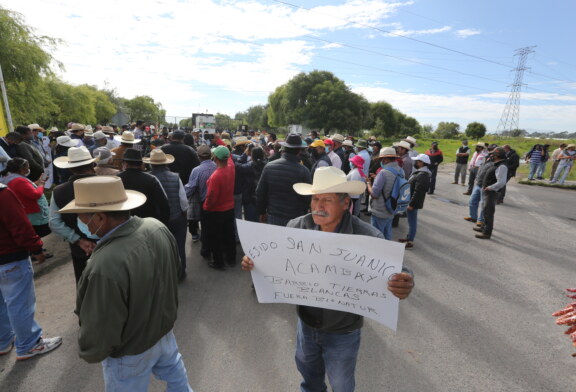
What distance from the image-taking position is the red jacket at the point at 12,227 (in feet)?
8.34

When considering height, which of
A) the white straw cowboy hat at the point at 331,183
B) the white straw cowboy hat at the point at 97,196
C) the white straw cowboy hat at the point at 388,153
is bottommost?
the white straw cowboy hat at the point at 97,196

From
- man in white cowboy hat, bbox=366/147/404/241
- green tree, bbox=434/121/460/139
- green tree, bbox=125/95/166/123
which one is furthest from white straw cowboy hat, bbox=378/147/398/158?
green tree, bbox=125/95/166/123

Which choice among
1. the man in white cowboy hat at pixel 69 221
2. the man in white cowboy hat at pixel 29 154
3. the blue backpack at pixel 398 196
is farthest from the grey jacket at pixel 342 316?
the man in white cowboy hat at pixel 29 154

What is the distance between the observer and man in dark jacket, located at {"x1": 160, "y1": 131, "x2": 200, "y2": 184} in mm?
6009

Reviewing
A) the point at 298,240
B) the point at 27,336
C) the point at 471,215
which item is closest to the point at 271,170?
the point at 298,240

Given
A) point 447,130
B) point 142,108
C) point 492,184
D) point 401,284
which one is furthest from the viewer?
point 142,108

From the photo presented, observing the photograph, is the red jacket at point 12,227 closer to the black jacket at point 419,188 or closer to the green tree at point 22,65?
the black jacket at point 419,188

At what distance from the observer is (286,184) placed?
3.99m

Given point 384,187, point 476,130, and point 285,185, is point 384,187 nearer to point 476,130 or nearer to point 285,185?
point 285,185

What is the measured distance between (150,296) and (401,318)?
10.8 ft

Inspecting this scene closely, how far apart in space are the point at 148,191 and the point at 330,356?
2.85 meters

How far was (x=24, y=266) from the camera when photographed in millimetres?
2869

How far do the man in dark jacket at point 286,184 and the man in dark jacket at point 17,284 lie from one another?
2.58m

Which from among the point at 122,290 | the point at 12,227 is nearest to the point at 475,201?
the point at 122,290
